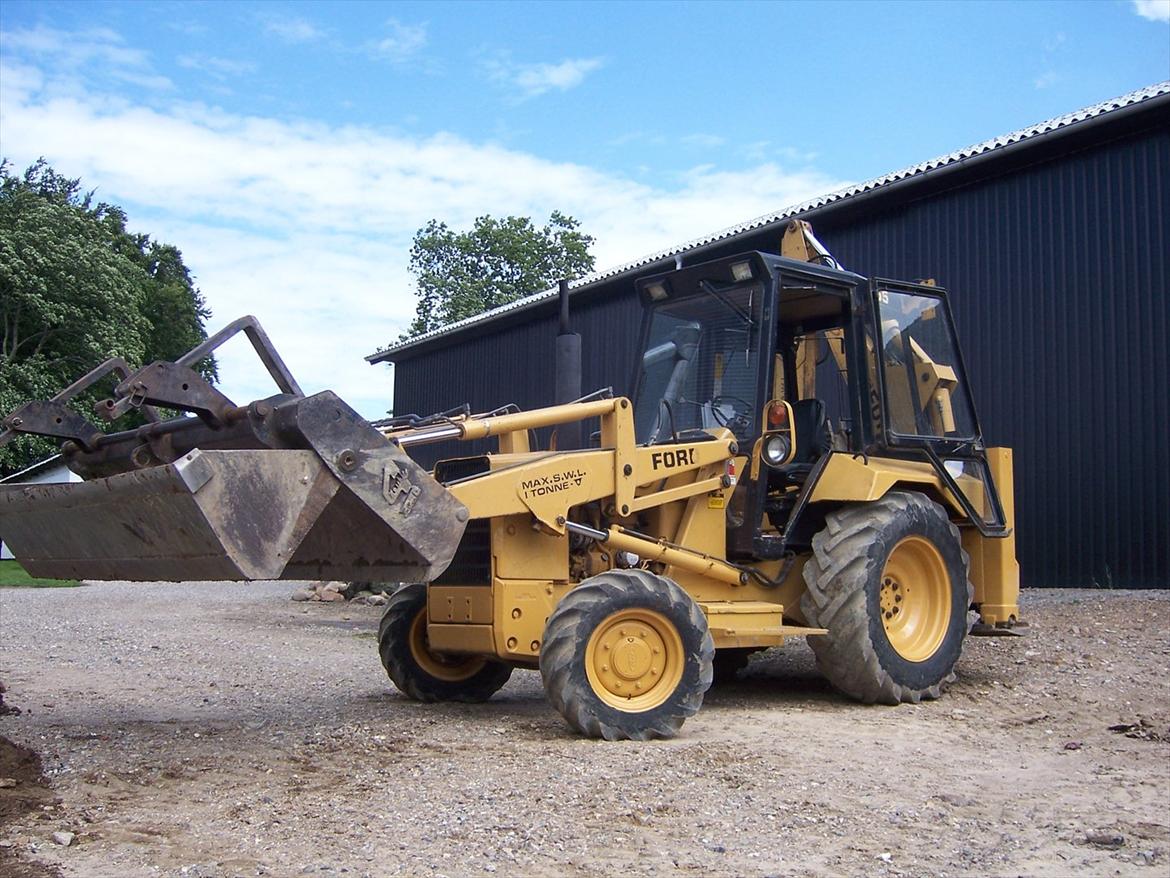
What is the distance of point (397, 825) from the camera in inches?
196

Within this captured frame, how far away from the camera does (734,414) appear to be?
841 centimetres

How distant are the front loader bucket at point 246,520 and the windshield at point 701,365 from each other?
2687mm

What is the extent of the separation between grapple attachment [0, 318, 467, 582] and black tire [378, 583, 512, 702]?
1.98m

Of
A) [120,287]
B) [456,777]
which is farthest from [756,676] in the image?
[120,287]

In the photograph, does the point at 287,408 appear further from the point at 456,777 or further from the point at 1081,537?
the point at 1081,537

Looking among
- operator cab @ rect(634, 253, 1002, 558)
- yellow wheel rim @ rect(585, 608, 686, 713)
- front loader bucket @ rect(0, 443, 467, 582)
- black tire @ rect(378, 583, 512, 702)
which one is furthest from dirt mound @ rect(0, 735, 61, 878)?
operator cab @ rect(634, 253, 1002, 558)

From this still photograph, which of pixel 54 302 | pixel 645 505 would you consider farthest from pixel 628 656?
pixel 54 302

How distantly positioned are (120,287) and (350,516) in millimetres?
37515

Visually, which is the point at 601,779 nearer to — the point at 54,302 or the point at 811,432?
the point at 811,432

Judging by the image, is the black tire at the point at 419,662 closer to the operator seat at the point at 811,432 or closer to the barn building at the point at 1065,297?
the operator seat at the point at 811,432

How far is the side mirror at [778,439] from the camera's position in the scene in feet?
26.7

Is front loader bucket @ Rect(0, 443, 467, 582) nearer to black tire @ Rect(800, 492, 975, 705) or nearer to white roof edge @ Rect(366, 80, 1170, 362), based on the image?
black tire @ Rect(800, 492, 975, 705)

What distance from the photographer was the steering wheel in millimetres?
8328

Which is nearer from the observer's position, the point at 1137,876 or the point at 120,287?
the point at 1137,876
